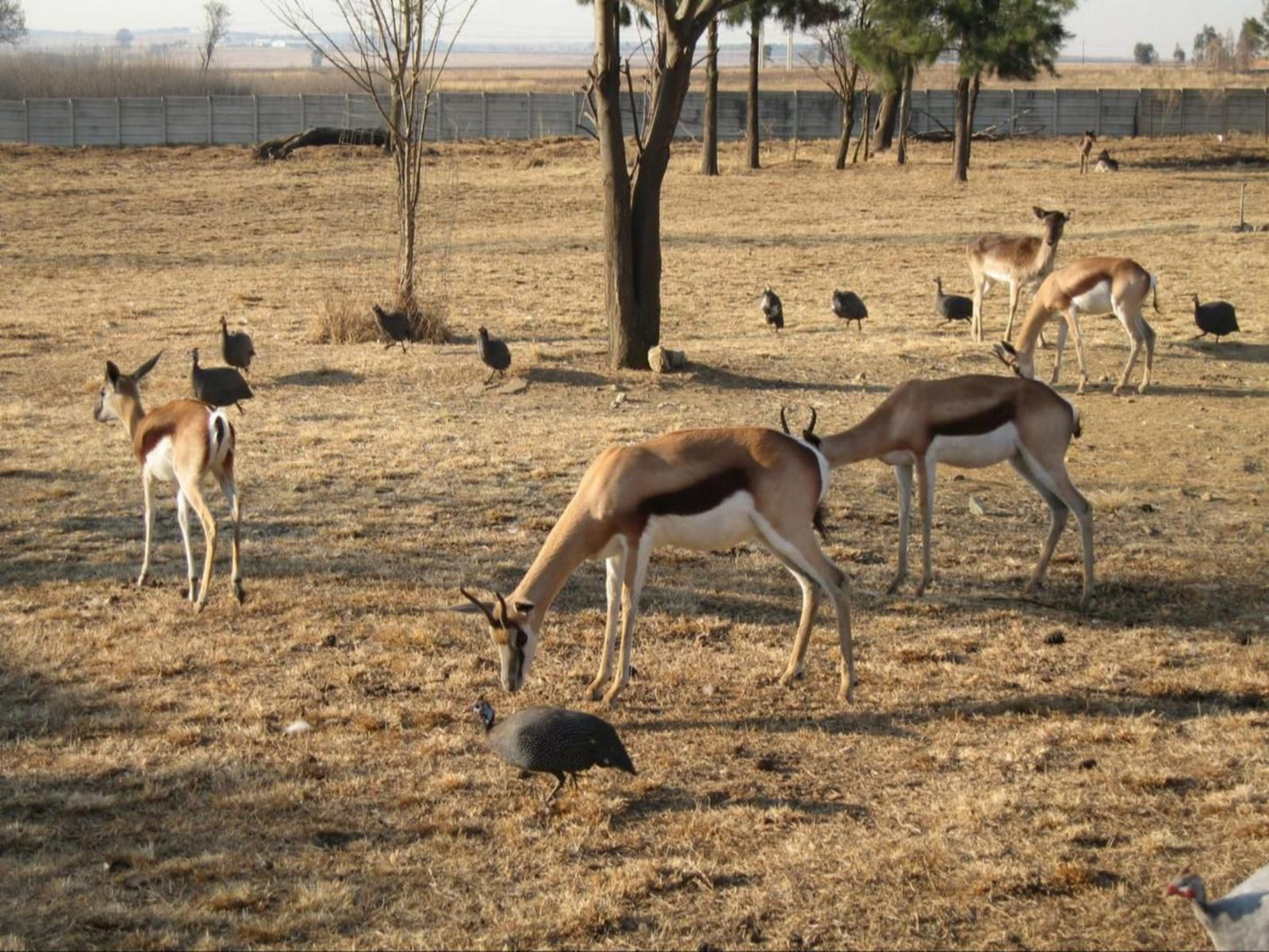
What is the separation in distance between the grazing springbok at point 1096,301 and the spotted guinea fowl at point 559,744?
29.8 ft

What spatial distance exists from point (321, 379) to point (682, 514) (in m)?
8.31

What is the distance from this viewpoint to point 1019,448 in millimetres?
8484

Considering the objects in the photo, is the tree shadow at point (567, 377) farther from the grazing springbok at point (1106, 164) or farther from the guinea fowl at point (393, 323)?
the grazing springbok at point (1106, 164)

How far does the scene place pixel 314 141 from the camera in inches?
1668

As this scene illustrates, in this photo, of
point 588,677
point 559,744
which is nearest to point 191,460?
point 588,677

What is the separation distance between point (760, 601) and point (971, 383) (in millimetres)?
1658

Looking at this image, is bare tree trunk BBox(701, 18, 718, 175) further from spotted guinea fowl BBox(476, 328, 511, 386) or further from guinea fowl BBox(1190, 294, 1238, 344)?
spotted guinea fowl BBox(476, 328, 511, 386)

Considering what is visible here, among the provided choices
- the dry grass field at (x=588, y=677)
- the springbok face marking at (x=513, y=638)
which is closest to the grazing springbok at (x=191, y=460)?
the dry grass field at (x=588, y=677)

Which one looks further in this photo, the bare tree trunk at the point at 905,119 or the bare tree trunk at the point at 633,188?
the bare tree trunk at the point at 905,119

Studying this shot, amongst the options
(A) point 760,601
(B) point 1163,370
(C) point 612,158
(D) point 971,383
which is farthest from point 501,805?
(B) point 1163,370

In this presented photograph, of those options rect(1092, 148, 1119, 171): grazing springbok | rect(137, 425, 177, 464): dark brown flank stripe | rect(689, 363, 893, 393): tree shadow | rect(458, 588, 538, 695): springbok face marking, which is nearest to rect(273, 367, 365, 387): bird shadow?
rect(689, 363, 893, 393): tree shadow

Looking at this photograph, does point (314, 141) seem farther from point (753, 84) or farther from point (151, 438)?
point (151, 438)

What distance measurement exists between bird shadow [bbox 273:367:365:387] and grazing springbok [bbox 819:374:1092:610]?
6969mm

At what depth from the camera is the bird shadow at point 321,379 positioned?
14.1 metres
